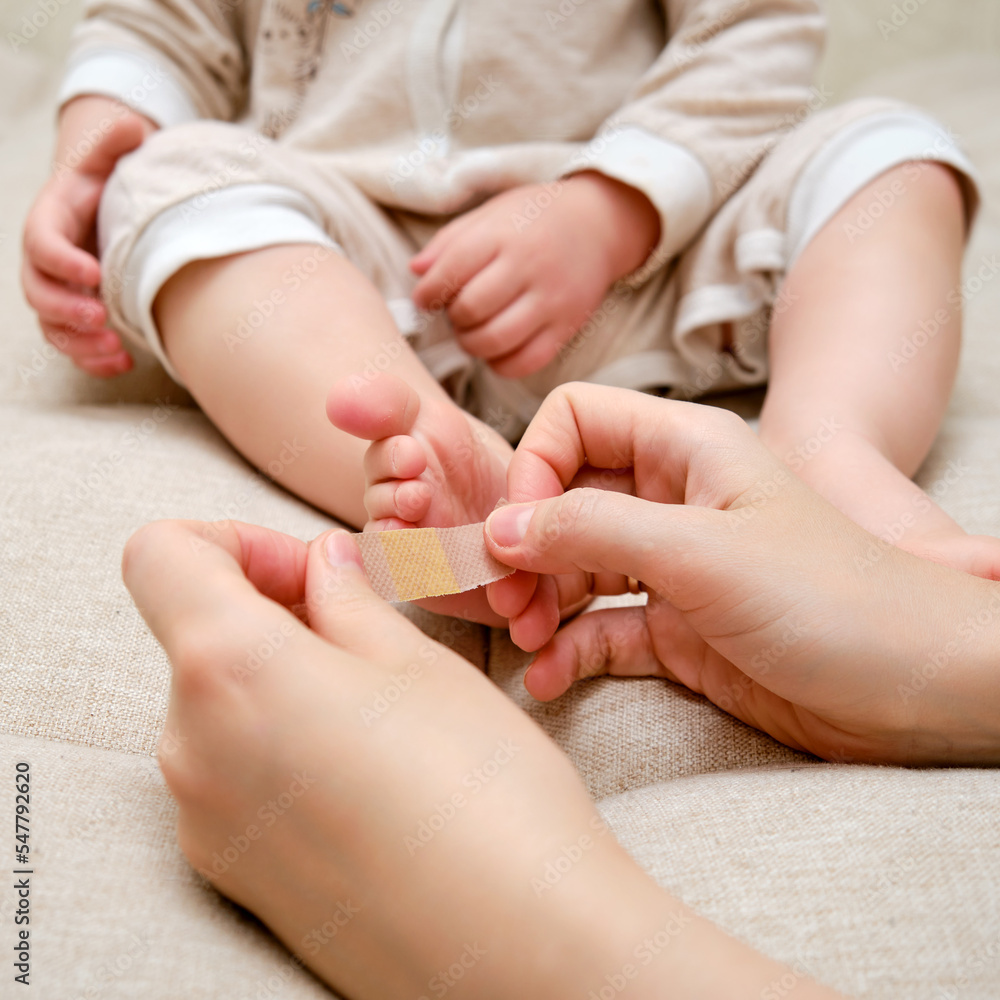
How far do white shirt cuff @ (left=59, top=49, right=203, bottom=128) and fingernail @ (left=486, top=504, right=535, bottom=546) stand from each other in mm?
805

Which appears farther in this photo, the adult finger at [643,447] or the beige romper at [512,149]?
the beige romper at [512,149]

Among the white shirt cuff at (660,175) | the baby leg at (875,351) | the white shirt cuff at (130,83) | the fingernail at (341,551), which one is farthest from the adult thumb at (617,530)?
the white shirt cuff at (130,83)

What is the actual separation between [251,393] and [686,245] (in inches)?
19.3

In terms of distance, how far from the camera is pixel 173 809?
0.48 m

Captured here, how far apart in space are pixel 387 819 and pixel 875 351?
0.57m

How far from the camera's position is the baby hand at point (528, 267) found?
83cm

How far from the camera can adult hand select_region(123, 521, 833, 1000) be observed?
1.25 feet

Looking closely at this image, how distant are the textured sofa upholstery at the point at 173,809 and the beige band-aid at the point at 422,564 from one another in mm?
117

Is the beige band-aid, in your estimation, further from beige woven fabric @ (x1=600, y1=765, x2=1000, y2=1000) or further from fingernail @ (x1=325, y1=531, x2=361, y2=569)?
beige woven fabric @ (x1=600, y1=765, x2=1000, y2=1000)

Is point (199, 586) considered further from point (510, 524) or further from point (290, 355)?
point (290, 355)

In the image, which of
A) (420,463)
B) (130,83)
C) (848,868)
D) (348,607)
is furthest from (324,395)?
(130,83)

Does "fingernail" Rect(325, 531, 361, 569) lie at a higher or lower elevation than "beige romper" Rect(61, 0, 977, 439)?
lower

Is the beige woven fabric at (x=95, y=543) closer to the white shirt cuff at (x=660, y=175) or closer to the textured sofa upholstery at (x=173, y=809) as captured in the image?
the textured sofa upholstery at (x=173, y=809)

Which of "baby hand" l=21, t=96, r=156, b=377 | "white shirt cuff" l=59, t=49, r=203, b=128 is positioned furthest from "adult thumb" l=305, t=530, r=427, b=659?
"white shirt cuff" l=59, t=49, r=203, b=128
